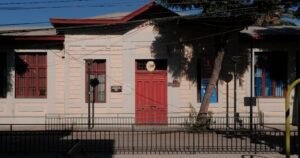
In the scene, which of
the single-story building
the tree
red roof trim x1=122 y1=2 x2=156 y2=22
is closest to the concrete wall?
the single-story building

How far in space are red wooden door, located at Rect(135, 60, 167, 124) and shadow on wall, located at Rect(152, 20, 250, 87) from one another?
80 centimetres

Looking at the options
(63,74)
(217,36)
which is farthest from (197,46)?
(63,74)

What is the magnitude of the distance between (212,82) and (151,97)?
129 inches

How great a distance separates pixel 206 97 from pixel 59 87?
7.07 metres

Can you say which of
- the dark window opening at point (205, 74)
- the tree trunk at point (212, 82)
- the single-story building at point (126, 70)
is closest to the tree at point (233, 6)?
the tree trunk at point (212, 82)

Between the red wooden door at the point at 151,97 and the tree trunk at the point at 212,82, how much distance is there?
223 cm

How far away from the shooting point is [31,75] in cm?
2689

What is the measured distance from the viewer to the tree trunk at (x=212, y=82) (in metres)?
24.9

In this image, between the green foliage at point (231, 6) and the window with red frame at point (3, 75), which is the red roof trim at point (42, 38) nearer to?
the window with red frame at point (3, 75)

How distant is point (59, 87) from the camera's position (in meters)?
26.9

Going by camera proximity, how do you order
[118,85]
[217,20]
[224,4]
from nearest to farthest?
1. [224,4]
2. [217,20]
3. [118,85]

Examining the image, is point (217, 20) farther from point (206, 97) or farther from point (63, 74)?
point (63, 74)

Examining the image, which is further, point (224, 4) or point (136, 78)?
point (136, 78)

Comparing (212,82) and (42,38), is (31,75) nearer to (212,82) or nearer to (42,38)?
(42,38)
